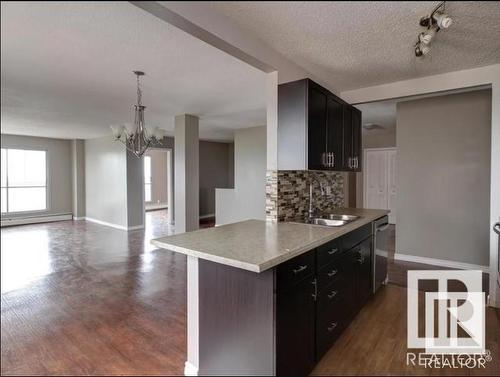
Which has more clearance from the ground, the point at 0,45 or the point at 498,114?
the point at 498,114

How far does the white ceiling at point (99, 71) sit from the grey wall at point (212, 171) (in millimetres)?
3622

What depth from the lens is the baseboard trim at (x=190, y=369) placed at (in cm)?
147

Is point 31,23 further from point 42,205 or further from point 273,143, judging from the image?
point 273,143

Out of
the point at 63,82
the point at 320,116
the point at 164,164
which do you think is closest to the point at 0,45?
the point at 63,82

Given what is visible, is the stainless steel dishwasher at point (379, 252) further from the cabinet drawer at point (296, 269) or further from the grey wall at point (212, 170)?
the grey wall at point (212, 170)

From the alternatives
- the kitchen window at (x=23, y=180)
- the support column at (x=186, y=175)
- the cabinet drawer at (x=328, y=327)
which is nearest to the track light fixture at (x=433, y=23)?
the cabinet drawer at (x=328, y=327)

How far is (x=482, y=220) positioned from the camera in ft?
12.1

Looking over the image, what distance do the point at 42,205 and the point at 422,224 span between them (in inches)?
174

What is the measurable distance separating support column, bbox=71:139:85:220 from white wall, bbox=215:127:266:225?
187 inches

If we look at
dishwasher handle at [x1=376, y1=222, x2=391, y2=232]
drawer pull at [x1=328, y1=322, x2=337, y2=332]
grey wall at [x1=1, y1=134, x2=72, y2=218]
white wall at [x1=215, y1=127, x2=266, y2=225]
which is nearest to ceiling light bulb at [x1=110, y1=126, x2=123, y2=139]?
grey wall at [x1=1, y1=134, x2=72, y2=218]

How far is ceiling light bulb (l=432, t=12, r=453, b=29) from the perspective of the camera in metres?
1.82

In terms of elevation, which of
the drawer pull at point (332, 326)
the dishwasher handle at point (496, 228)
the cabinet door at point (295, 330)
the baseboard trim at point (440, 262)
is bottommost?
the baseboard trim at point (440, 262)

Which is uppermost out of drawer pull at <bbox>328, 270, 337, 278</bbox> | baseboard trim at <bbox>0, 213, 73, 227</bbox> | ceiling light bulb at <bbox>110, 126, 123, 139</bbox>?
ceiling light bulb at <bbox>110, 126, 123, 139</bbox>

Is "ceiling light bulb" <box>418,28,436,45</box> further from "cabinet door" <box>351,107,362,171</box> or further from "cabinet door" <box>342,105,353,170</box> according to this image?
"cabinet door" <box>351,107,362,171</box>
